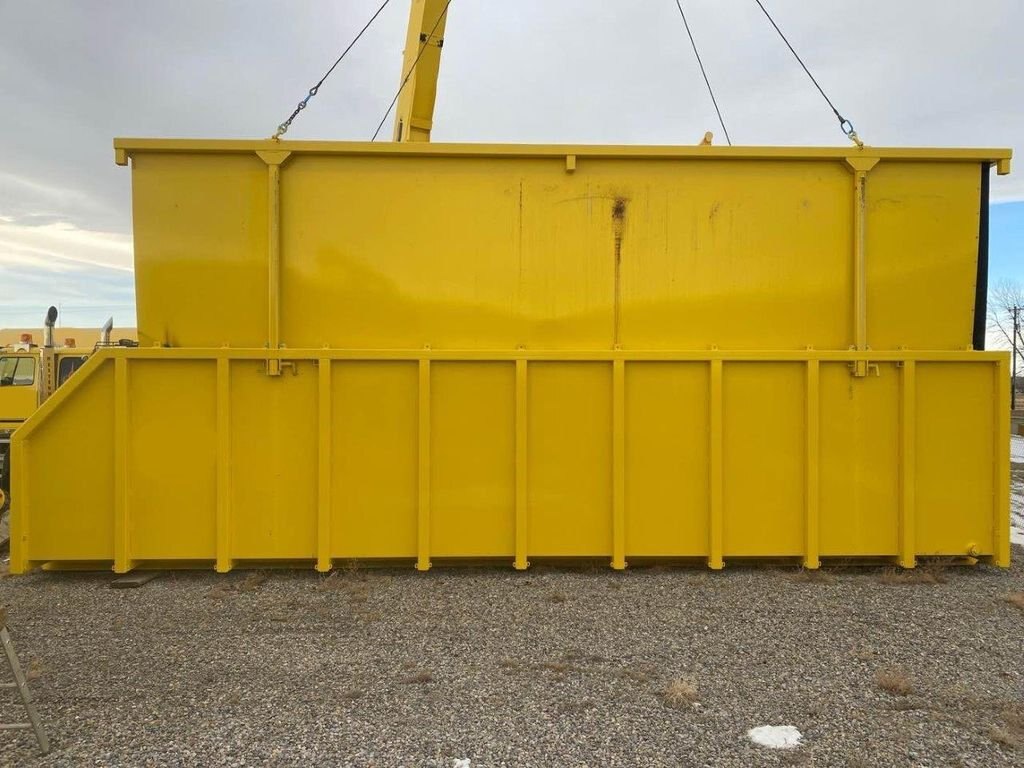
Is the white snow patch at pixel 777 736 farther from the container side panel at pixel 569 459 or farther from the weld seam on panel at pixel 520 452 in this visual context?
the weld seam on panel at pixel 520 452

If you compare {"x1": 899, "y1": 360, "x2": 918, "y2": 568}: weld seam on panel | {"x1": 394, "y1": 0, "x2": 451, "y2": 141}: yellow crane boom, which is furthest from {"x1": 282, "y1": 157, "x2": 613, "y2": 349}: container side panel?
{"x1": 899, "y1": 360, "x2": 918, "y2": 568}: weld seam on panel

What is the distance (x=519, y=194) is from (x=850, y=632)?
12.3ft

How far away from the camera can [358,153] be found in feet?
15.0

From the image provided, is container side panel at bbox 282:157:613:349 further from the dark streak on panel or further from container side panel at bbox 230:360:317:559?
container side panel at bbox 230:360:317:559

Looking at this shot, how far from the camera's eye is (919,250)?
4.69 metres

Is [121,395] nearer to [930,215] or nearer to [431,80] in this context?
[431,80]

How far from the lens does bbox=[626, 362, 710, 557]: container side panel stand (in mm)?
4496

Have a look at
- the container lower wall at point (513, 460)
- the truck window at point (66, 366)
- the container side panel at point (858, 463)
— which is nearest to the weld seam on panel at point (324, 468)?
the container lower wall at point (513, 460)

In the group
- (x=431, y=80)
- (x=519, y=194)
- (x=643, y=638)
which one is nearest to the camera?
(x=643, y=638)

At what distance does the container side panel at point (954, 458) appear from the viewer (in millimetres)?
4551

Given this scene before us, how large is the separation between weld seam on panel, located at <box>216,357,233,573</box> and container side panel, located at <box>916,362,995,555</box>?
524 cm

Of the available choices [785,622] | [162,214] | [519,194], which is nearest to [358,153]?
[519,194]

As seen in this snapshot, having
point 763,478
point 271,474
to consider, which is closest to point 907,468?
point 763,478

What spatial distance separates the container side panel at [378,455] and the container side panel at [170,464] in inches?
38.6
